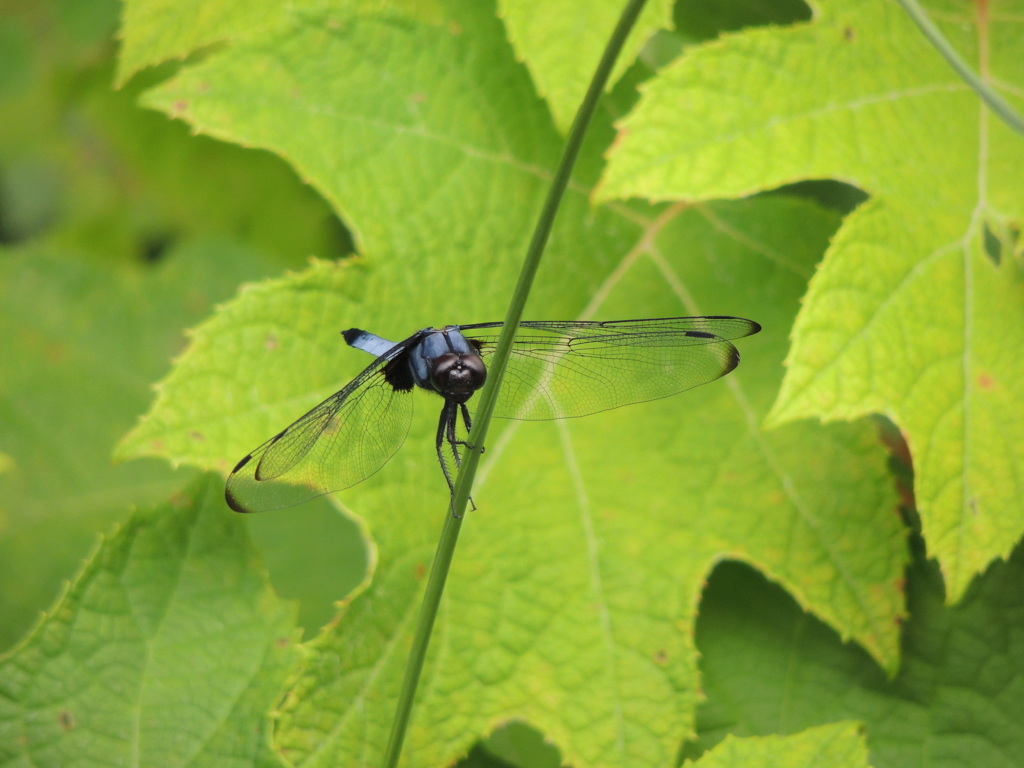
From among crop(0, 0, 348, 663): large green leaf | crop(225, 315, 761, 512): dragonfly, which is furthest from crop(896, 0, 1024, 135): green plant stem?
crop(0, 0, 348, 663): large green leaf

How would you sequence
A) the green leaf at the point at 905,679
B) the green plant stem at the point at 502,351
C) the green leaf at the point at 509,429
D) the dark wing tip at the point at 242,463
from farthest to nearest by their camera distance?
the green leaf at the point at 905,679 → the green leaf at the point at 509,429 → the dark wing tip at the point at 242,463 → the green plant stem at the point at 502,351

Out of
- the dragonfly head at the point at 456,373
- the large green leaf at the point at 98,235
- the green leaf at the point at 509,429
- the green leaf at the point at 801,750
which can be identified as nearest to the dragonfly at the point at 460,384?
the dragonfly head at the point at 456,373

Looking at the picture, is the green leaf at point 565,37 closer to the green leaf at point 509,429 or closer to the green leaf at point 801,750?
the green leaf at point 509,429

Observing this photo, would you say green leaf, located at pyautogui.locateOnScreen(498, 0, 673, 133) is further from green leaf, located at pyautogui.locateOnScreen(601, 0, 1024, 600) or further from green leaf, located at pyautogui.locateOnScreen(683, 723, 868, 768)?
green leaf, located at pyautogui.locateOnScreen(683, 723, 868, 768)

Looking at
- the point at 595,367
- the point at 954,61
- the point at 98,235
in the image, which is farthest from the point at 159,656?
the point at 98,235

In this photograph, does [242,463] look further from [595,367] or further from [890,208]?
[890,208]

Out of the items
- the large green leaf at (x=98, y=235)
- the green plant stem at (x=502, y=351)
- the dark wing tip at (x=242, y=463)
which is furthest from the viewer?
the large green leaf at (x=98, y=235)
